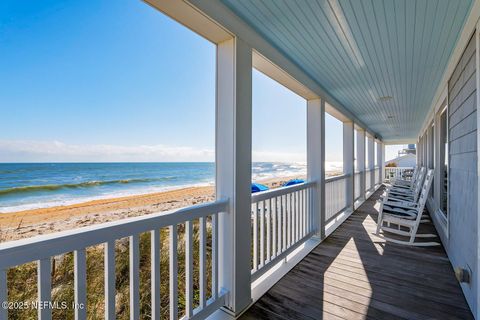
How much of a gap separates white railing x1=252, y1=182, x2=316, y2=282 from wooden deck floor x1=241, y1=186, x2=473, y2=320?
22 centimetres

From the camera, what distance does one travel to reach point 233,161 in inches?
69.1

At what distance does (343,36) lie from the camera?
2.03 m

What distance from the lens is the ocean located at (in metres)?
8.97

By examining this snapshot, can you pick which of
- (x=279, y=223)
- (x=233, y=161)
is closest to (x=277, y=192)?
(x=279, y=223)

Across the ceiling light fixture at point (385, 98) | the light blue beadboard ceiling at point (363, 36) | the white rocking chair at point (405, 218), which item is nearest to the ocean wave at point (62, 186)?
the light blue beadboard ceiling at point (363, 36)

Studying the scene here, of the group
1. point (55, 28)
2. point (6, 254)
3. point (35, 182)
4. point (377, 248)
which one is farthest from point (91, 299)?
point (35, 182)

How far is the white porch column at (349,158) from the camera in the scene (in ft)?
16.4

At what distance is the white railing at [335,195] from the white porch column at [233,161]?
94.4 inches

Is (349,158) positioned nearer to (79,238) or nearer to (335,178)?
(335,178)

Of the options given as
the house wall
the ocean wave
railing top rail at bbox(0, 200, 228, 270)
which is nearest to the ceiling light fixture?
the house wall

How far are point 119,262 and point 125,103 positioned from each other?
11.1m

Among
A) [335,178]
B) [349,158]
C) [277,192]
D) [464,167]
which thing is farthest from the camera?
[349,158]

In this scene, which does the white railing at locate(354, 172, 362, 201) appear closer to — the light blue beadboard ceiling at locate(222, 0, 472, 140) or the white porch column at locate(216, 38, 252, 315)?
the light blue beadboard ceiling at locate(222, 0, 472, 140)

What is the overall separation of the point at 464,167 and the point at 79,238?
275 cm
